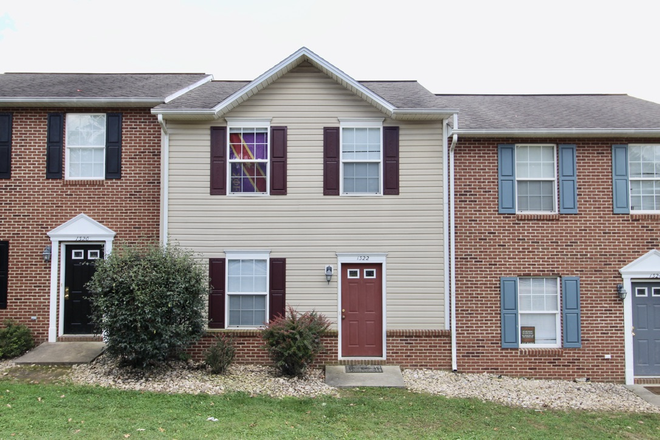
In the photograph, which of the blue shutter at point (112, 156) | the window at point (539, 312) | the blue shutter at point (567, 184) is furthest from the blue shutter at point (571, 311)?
the blue shutter at point (112, 156)

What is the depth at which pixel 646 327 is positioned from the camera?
943 cm

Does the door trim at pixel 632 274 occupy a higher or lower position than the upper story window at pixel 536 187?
lower

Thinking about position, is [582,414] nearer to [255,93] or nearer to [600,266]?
[600,266]

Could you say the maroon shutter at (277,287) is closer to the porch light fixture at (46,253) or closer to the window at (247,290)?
the window at (247,290)

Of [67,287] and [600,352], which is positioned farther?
[67,287]

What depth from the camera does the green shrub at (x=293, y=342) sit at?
8.25m

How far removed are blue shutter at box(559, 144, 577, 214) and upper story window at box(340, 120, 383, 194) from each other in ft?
12.9

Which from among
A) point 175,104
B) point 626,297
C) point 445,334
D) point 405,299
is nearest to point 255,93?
point 175,104

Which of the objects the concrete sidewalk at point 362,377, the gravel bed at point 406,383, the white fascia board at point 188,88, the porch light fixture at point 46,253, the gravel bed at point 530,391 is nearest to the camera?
the gravel bed at point 406,383

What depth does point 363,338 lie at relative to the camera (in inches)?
371

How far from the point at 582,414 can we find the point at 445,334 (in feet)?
9.13

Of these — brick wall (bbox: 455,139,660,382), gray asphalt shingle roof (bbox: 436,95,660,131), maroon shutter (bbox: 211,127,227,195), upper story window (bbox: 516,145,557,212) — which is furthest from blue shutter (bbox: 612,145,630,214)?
maroon shutter (bbox: 211,127,227,195)

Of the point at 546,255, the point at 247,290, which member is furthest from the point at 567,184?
the point at 247,290

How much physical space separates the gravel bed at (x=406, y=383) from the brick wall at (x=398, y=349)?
0.71 ft
